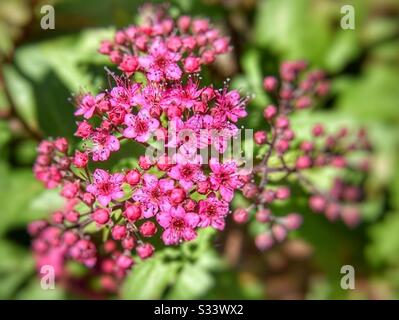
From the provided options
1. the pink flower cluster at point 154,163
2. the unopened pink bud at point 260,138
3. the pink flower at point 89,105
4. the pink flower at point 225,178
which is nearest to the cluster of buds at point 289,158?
the unopened pink bud at point 260,138

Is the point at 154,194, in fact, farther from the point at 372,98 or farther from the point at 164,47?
the point at 372,98

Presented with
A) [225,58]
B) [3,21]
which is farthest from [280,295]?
[3,21]

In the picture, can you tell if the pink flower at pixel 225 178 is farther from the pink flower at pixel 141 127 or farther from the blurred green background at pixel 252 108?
the blurred green background at pixel 252 108

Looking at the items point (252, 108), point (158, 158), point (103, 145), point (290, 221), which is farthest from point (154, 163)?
point (290, 221)

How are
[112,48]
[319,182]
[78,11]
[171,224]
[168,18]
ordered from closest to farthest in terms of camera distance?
[171,224]
[112,48]
[168,18]
[319,182]
[78,11]

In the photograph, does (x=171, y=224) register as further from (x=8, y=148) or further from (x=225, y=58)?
(x=225, y=58)

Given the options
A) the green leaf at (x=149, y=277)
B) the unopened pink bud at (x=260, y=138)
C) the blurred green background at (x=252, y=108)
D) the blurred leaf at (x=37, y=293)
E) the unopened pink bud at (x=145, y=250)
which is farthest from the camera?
the blurred leaf at (x=37, y=293)

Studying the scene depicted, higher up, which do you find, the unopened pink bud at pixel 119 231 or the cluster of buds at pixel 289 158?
the cluster of buds at pixel 289 158
